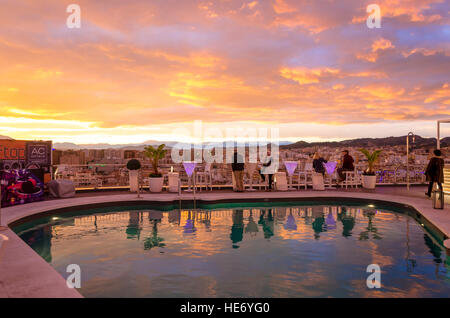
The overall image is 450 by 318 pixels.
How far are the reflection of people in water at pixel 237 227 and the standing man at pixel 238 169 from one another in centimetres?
250

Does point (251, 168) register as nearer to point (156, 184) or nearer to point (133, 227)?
point (156, 184)

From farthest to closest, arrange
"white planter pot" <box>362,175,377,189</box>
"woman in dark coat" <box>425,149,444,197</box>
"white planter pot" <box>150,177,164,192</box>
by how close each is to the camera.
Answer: "white planter pot" <box>362,175,377,189</box>
"white planter pot" <box>150,177,164,192</box>
"woman in dark coat" <box>425,149,444,197</box>

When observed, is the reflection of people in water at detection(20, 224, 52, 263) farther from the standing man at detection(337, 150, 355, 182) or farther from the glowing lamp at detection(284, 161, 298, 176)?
the standing man at detection(337, 150, 355, 182)

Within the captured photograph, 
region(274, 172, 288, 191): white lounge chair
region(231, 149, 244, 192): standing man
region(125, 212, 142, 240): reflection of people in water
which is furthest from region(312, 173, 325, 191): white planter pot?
region(125, 212, 142, 240): reflection of people in water

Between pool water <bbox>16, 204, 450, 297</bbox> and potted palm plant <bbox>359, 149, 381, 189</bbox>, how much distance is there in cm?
397

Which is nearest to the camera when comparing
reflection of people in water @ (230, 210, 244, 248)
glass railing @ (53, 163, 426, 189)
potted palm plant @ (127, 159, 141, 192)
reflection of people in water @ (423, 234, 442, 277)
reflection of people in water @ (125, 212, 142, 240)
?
reflection of people in water @ (423, 234, 442, 277)

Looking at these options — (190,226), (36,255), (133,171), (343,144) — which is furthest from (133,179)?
(343,144)

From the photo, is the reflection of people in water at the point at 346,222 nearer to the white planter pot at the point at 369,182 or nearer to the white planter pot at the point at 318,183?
the white planter pot at the point at 318,183

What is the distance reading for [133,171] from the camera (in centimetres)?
1148

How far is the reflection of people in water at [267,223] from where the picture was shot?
268 inches

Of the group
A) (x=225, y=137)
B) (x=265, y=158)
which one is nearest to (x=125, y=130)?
(x=225, y=137)

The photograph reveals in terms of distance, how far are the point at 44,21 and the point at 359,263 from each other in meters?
10.3

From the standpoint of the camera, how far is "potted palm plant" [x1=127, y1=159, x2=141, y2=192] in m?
11.2

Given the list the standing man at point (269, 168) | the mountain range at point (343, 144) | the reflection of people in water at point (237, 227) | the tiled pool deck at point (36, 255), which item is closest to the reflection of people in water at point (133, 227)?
the tiled pool deck at point (36, 255)
